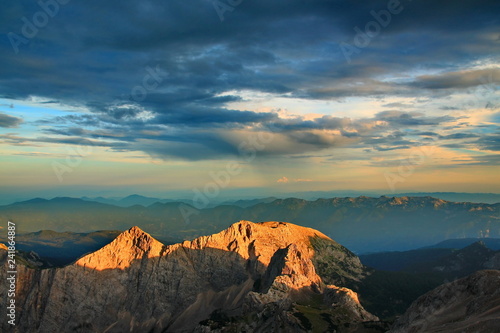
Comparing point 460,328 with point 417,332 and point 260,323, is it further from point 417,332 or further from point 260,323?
point 260,323

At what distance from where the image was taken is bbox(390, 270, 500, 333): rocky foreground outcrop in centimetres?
9344

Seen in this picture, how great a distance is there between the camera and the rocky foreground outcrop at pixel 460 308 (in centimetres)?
9344

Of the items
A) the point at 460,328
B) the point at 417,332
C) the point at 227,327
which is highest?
the point at 460,328

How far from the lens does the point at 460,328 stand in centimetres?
9344

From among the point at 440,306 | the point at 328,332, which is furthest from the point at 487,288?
the point at 328,332

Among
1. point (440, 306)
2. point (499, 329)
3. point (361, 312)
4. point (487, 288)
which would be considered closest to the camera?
point (499, 329)

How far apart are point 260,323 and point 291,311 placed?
16.4 meters

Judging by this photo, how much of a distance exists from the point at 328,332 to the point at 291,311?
20165 millimetres

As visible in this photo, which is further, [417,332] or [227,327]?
[227,327]

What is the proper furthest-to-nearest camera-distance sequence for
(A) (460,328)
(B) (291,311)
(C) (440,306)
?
1. (B) (291,311)
2. (C) (440,306)
3. (A) (460,328)

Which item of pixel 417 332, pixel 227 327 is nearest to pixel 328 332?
pixel 227 327

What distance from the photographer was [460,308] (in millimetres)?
108875

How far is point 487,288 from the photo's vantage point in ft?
349

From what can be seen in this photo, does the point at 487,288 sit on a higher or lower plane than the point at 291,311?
higher
